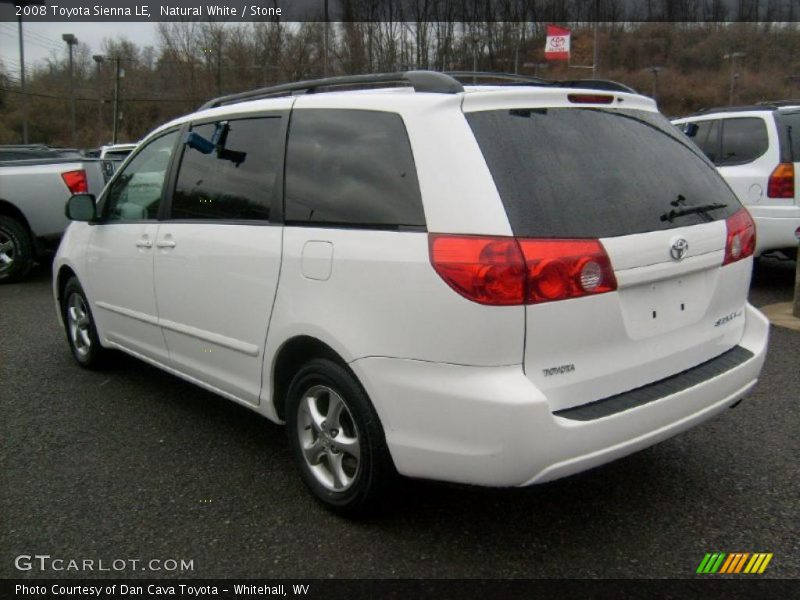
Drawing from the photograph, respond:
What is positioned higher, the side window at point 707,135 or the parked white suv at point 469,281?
the side window at point 707,135

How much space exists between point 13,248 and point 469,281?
806 cm

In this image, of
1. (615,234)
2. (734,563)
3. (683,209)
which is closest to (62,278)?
(615,234)

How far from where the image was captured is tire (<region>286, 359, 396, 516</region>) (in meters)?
2.60

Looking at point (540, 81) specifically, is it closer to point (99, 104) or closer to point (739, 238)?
point (739, 238)

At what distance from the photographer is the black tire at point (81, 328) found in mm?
4809

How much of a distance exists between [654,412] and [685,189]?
0.92m

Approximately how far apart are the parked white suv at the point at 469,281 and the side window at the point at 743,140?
14.5ft

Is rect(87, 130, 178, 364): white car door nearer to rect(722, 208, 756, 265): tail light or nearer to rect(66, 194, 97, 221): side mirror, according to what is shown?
rect(66, 194, 97, 221): side mirror

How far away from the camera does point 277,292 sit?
2910 millimetres

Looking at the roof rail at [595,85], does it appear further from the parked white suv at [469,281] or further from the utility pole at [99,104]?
the utility pole at [99,104]

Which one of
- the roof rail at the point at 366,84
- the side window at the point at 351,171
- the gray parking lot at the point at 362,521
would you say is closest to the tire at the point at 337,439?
the gray parking lot at the point at 362,521

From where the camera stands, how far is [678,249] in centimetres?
257

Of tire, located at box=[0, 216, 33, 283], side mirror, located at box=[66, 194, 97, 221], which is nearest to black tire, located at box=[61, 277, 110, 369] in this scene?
side mirror, located at box=[66, 194, 97, 221]

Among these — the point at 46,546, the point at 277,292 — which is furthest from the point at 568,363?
the point at 46,546
